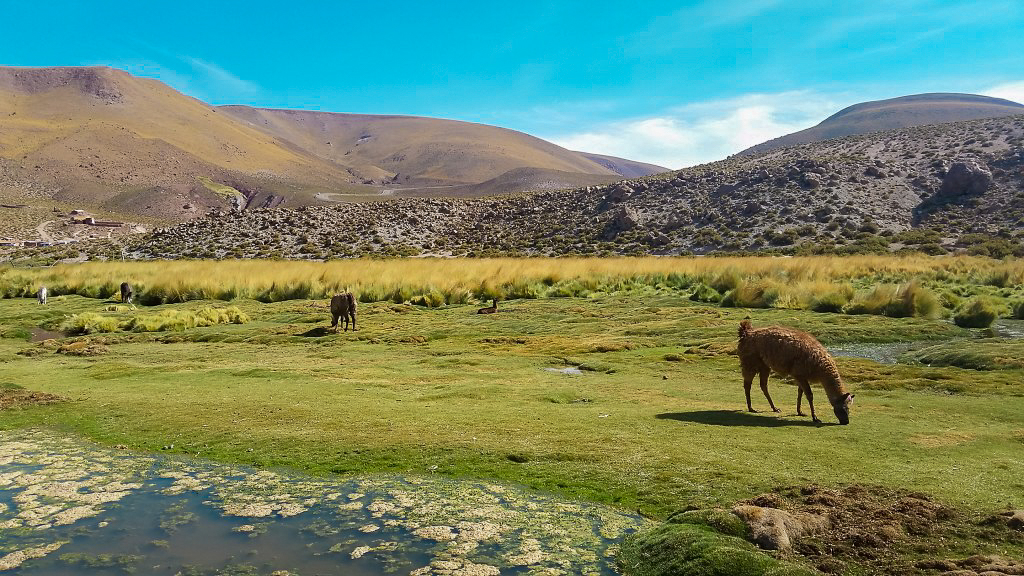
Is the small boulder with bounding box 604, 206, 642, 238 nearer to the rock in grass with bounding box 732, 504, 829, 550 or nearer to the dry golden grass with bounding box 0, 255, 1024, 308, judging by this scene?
the dry golden grass with bounding box 0, 255, 1024, 308

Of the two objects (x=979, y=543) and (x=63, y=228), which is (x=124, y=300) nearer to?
(x=979, y=543)

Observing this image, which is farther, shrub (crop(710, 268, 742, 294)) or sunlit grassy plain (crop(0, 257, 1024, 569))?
shrub (crop(710, 268, 742, 294))

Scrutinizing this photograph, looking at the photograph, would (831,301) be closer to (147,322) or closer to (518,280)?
(518,280)

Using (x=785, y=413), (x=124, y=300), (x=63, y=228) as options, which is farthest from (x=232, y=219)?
(x=785, y=413)

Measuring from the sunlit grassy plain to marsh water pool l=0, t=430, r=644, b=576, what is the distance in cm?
64

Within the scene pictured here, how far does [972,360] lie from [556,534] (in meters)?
12.0

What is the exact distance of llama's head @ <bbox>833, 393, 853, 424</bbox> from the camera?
881 centimetres

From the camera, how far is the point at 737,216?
207 ft

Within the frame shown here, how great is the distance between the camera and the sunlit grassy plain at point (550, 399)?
693 centimetres

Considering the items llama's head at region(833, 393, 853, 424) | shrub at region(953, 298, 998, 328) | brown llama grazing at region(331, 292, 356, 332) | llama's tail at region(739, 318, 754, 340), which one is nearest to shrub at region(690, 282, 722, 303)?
shrub at region(953, 298, 998, 328)

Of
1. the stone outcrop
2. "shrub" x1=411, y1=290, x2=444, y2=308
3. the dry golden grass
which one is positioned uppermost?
the stone outcrop

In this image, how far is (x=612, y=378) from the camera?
1332cm

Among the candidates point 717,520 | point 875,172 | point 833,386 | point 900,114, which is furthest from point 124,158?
point 900,114

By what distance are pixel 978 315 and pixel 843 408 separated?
12.6 meters
